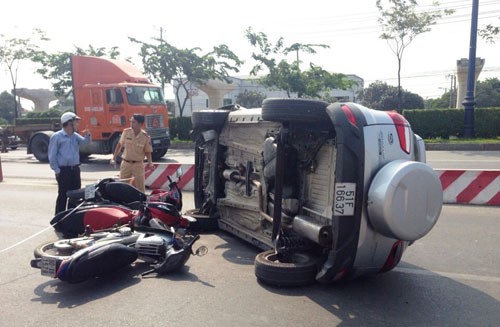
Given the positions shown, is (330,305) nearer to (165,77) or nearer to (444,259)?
(444,259)

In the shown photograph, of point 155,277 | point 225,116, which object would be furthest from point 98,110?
point 155,277

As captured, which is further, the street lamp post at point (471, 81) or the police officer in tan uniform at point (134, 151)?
the street lamp post at point (471, 81)

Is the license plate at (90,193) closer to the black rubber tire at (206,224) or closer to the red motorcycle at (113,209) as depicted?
the red motorcycle at (113,209)

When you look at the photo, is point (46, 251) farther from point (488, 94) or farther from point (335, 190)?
point (488, 94)

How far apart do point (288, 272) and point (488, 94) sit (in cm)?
5524

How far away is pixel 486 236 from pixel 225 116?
3.54 meters

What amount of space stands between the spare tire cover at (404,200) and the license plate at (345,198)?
13cm

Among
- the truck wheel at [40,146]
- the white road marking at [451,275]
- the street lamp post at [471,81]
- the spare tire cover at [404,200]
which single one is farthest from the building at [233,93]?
the spare tire cover at [404,200]

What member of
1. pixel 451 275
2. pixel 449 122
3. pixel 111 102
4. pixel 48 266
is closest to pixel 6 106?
pixel 111 102

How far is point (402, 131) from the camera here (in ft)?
13.2

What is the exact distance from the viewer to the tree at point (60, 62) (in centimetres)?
3166

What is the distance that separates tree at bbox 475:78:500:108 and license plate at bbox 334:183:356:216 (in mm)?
52110

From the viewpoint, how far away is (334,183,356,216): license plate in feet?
12.2

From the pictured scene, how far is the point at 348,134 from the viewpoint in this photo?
3736 millimetres
